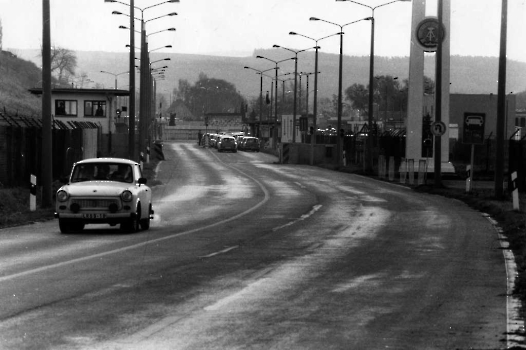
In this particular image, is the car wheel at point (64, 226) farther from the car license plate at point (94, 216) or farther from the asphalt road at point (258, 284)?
the car license plate at point (94, 216)

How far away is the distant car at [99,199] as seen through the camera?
24344mm

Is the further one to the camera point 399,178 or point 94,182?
point 399,178

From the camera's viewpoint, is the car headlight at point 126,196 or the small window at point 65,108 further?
the small window at point 65,108

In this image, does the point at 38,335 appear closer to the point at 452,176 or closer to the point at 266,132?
the point at 452,176

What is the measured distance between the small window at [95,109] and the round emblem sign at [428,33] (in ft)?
179

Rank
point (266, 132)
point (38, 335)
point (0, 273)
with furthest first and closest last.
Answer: point (266, 132) → point (0, 273) → point (38, 335)

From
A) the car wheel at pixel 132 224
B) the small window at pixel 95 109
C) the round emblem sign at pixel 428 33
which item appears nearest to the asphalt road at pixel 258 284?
the car wheel at pixel 132 224

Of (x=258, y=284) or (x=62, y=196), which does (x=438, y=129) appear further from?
(x=258, y=284)

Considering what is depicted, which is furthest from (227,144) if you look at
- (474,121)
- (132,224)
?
(132,224)

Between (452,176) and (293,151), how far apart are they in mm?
30360

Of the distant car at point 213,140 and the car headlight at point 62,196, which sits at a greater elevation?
the car headlight at point 62,196

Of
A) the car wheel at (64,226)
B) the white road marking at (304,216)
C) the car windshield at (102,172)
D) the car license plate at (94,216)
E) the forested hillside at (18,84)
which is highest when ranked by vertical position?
the forested hillside at (18,84)

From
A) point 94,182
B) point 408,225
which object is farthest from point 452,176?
point 94,182

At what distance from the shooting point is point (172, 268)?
56.1 ft
